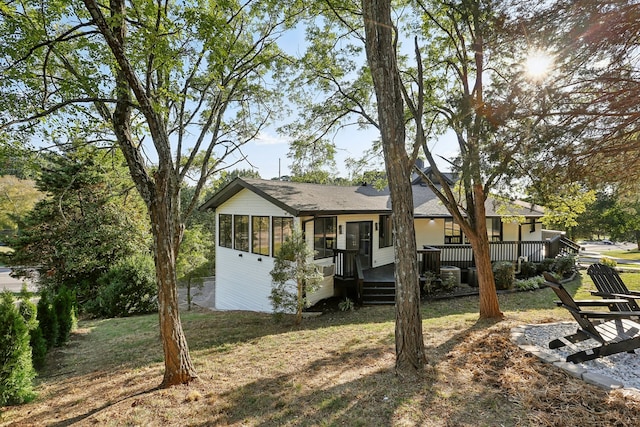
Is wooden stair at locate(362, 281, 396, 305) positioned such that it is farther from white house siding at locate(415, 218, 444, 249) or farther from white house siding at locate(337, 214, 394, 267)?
white house siding at locate(415, 218, 444, 249)

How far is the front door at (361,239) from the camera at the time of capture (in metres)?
11.9

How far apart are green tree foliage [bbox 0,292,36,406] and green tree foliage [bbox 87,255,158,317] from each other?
283 inches

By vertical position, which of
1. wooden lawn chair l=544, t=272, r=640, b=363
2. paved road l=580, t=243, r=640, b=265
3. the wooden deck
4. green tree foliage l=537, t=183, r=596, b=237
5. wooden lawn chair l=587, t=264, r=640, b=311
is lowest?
paved road l=580, t=243, r=640, b=265

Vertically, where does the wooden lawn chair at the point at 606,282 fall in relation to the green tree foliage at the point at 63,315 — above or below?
above

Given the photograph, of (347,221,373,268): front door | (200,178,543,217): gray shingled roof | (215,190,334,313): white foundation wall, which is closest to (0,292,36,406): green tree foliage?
(200,178,543,217): gray shingled roof

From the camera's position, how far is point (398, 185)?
408 cm

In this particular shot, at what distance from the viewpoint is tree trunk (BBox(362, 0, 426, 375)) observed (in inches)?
157

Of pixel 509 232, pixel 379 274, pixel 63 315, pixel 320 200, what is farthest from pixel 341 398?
pixel 509 232

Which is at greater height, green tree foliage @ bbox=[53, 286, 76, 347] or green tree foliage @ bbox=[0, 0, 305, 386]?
green tree foliage @ bbox=[0, 0, 305, 386]

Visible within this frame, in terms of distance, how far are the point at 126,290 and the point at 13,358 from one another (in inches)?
320

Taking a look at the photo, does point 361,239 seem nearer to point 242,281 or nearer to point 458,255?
point 458,255

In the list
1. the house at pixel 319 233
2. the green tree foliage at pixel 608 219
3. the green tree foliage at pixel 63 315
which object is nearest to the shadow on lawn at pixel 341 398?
the house at pixel 319 233

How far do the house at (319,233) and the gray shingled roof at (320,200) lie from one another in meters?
0.03

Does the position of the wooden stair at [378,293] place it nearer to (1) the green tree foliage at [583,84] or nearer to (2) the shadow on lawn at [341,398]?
(2) the shadow on lawn at [341,398]
